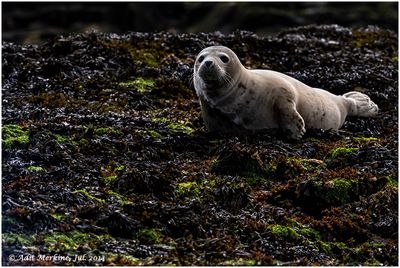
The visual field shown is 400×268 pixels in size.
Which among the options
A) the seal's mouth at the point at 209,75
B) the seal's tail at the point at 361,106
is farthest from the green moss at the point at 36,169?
the seal's tail at the point at 361,106

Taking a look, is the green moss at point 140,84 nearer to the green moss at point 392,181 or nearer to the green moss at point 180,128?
the green moss at point 180,128

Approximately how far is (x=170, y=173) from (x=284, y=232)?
1.59 m

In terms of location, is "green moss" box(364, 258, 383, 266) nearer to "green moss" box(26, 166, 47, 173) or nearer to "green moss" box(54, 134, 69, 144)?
"green moss" box(26, 166, 47, 173)

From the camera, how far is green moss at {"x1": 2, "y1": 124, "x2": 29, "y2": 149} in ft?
32.1

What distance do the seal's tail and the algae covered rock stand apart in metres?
0.11

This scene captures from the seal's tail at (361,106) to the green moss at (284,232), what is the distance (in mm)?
4016

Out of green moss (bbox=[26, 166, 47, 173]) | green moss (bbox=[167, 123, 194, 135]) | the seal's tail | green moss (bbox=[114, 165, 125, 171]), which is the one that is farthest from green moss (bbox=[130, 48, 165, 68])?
green moss (bbox=[26, 166, 47, 173])

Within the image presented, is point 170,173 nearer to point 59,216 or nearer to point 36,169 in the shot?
point 36,169

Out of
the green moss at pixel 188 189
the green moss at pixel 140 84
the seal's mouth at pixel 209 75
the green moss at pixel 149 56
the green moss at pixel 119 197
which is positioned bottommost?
the green moss at pixel 149 56

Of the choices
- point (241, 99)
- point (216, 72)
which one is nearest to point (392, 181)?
point (241, 99)

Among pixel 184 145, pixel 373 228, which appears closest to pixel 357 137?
pixel 184 145

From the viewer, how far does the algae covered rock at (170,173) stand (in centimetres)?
757

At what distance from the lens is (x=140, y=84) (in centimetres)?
1263

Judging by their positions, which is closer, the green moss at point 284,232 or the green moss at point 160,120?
the green moss at point 284,232
